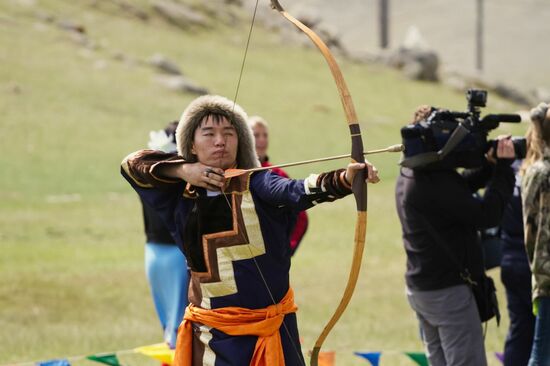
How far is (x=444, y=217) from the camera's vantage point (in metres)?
5.32

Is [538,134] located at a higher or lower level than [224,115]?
lower

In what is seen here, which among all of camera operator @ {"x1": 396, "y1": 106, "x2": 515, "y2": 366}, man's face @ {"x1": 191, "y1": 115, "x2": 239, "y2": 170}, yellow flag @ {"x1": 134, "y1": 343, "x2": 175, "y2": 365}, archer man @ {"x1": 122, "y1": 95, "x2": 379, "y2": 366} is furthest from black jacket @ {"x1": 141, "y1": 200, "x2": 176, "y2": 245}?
man's face @ {"x1": 191, "y1": 115, "x2": 239, "y2": 170}

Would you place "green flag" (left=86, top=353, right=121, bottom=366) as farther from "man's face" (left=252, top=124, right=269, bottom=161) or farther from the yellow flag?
"man's face" (left=252, top=124, right=269, bottom=161)

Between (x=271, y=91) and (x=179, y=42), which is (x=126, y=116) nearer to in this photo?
(x=271, y=91)

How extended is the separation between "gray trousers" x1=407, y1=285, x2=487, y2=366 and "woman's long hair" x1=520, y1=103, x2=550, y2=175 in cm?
78

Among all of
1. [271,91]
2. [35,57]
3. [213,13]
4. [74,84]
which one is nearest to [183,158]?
[74,84]

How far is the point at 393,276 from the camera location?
1266 centimetres

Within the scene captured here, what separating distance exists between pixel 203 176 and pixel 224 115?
374 mm

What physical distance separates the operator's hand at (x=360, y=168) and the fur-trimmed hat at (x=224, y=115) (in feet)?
2.68

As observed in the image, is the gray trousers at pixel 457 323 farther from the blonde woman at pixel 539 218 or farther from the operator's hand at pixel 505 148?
the operator's hand at pixel 505 148

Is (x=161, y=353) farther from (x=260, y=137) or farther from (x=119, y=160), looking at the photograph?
(x=119, y=160)

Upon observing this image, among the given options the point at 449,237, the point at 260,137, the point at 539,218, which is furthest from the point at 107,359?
the point at 539,218

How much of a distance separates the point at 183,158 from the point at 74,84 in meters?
25.2

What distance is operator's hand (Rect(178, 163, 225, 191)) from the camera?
425 centimetres
